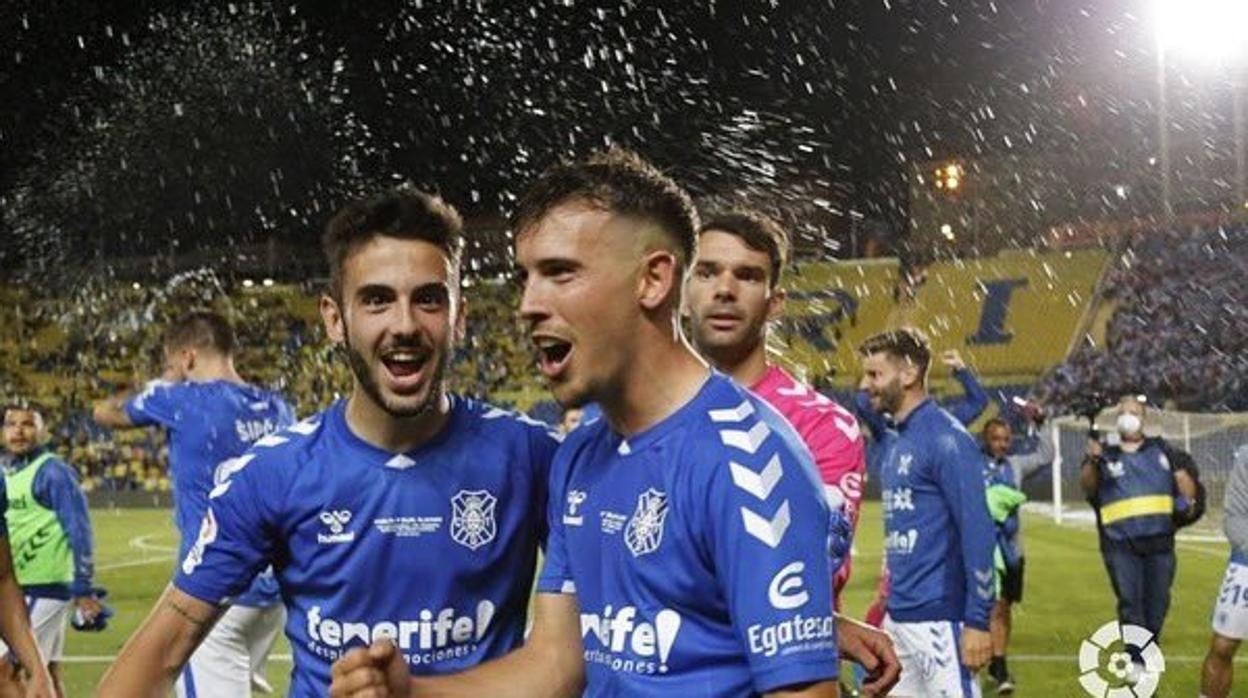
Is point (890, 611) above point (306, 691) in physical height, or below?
below

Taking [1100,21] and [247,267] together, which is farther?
[247,267]

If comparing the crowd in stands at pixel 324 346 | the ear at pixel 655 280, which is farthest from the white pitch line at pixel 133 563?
the ear at pixel 655 280

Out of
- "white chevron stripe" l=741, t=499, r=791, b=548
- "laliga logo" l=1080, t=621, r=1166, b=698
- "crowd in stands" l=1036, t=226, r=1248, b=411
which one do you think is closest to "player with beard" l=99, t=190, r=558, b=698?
"white chevron stripe" l=741, t=499, r=791, b=548

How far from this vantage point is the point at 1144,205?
144 feet

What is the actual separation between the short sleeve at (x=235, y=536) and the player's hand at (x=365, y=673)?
0.85m

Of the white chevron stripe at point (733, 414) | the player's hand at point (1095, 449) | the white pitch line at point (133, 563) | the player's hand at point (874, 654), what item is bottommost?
the white pitch line at point (133, 563)

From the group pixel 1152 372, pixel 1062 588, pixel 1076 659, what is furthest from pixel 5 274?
pixel 1076 659

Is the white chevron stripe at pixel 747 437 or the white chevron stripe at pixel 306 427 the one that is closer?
the white chevron stripe at pixel 747 437

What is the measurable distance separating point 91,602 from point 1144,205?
1526 inches

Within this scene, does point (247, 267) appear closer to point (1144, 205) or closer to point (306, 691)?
point (1144, 205)

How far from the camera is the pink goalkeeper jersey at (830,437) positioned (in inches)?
191

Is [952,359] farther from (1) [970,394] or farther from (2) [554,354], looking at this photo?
(2) [554,354]

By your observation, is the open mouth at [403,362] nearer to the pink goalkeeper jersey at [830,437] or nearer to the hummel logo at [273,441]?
the hummel logo at [273,441]

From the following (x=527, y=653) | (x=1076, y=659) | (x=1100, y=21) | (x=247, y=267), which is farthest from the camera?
(x=247, y=267)
